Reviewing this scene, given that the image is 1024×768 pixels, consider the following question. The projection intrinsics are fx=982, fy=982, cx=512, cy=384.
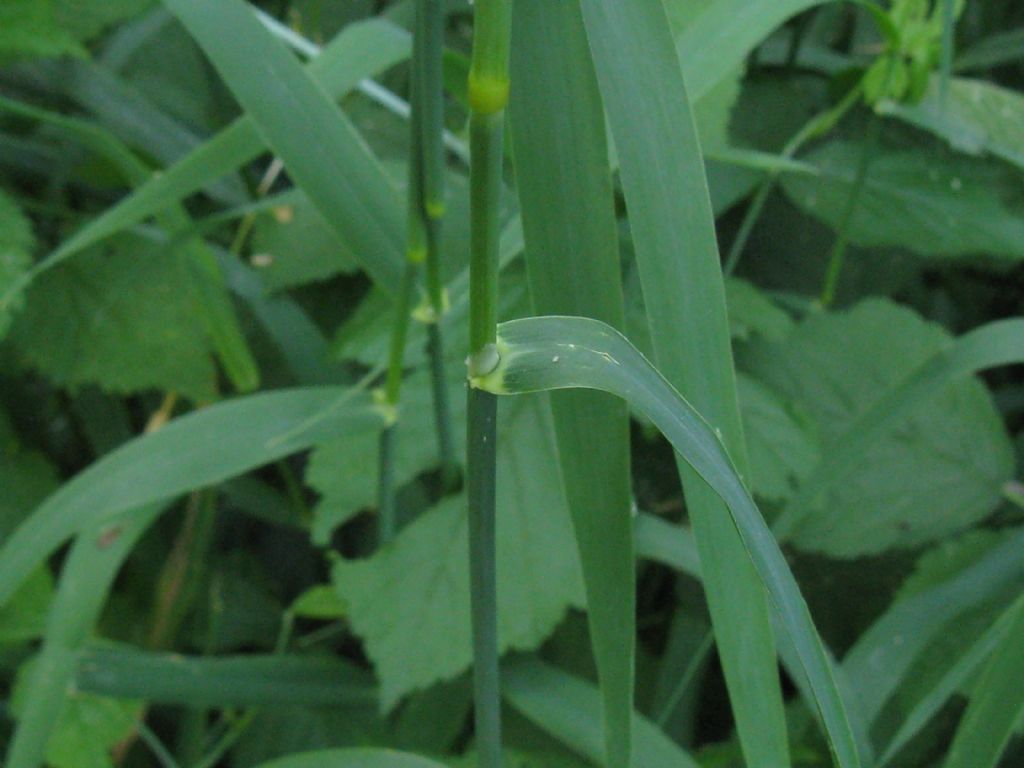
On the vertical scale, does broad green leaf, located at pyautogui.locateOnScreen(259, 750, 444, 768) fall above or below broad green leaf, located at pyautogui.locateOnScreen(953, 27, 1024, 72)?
below

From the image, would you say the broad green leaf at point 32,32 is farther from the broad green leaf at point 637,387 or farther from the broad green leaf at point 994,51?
the broad green leaf at point 994,51

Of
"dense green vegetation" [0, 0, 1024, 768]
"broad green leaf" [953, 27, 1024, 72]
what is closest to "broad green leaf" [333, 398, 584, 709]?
"dense green vegetation" [0, 0, 1024, 768]

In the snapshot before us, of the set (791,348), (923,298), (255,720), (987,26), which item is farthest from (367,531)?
(987,26)

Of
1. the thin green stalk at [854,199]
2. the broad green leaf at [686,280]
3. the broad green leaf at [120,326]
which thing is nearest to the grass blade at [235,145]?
the broad green leaf at [120,326]

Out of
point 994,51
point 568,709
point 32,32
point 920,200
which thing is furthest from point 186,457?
point 994,51

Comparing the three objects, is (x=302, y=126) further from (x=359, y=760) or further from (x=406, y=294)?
(x=359, y=760)

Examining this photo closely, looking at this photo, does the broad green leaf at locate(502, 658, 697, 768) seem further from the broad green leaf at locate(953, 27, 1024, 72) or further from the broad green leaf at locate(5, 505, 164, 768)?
the broad green leaf at locate(953, 27, 1024, 72)

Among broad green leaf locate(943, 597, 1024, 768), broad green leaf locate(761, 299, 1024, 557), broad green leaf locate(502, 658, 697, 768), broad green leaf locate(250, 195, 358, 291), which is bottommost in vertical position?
broad green leaf locate(502, 658, 697, 768)
